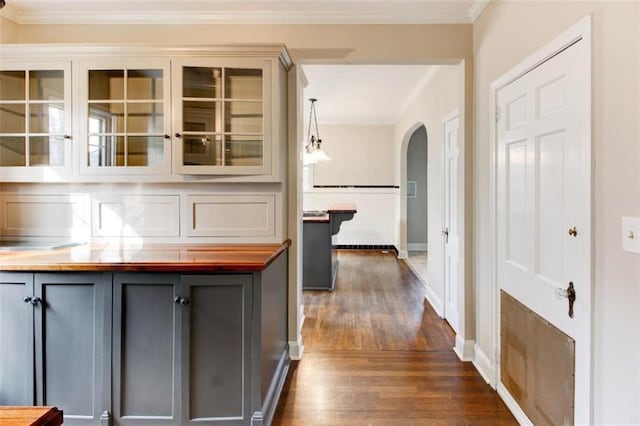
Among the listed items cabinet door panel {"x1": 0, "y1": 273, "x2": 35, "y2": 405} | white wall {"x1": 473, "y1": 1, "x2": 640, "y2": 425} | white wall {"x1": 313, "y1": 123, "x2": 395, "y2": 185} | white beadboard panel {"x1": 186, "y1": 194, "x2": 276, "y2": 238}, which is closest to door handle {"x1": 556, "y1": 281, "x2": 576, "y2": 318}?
white wall {"x1": 473, "y1": 1, "x2": 640, "y2": 425}

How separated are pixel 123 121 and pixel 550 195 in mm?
2654

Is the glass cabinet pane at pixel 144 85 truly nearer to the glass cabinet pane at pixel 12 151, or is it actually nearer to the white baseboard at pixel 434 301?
the glass cabinet pane at pixel 12 151

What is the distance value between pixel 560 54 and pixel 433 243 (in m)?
2.76

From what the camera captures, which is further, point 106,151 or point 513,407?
point 106,151

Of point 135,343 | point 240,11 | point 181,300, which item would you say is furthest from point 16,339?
point 240,11

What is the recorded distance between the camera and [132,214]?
257 centimetres

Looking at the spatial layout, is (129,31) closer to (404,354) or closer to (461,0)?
(461,0)

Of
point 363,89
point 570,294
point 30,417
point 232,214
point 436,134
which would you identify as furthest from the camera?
point 363,89

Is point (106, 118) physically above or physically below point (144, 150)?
above

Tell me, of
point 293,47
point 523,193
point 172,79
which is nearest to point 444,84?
point 293,47

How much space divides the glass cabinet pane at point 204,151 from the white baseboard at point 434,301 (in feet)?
8.98

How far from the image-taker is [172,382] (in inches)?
72.7

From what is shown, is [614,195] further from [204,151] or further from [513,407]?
[204,151]

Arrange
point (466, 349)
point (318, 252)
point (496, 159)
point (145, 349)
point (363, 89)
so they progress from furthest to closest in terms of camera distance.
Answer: point (363, 89) < point (318, 252) < point (466, 349) < point (496, 159) < point (145, 349)
